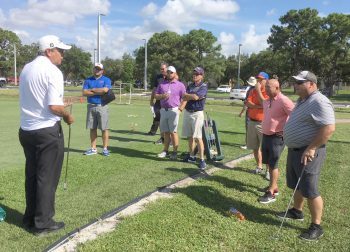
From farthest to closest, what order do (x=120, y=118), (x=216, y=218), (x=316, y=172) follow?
(x=120, y=118) < (x=216, y=218) < (x=316, y=172)

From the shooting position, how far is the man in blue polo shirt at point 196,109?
7.69 meters

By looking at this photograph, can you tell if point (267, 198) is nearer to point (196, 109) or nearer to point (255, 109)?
point (255, 109)

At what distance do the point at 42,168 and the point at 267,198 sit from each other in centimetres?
320

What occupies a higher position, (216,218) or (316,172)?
(316,172)

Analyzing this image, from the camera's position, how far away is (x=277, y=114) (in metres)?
6.07

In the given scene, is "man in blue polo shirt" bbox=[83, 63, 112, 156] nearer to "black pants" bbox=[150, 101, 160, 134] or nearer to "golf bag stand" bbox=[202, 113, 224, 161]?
"golf bag stand" bbox=[202, 113, 224, 161]

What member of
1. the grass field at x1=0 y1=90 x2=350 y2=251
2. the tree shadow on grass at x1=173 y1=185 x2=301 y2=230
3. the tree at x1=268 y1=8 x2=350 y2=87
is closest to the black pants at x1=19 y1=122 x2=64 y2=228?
the grass field at x1=0 y1=90 x2=350 y2=251

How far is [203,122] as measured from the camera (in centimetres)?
796

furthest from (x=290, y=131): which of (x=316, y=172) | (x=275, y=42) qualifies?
(x=275, y=42)

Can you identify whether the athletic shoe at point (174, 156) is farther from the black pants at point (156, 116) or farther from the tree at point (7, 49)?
the tree at point (7, 49)

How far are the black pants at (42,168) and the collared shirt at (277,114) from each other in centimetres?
311

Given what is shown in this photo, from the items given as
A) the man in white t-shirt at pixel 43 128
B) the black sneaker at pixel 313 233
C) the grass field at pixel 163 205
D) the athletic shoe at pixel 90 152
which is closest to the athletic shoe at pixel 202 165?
the grass field at pixel 163 205

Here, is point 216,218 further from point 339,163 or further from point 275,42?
point 275,42

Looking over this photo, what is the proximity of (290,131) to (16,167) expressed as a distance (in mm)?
4904
